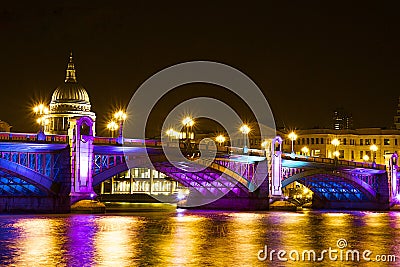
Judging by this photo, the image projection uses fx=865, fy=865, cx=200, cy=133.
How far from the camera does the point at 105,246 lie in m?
42.8

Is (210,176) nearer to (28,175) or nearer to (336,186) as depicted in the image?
(336,186)

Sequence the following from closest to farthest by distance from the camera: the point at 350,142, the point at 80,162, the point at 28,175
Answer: the point at 28,175
the point at 80,162
the point at 350,142

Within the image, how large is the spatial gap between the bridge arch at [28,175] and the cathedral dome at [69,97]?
3010 inches

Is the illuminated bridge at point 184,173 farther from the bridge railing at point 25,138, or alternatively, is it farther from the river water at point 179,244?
the river water at point 179,244

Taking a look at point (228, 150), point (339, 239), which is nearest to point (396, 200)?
point (228, 150)

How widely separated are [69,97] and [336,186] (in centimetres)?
5434

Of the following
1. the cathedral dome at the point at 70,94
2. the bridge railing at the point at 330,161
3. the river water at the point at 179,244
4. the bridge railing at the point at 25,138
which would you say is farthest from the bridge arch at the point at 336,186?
the river water at the point at 179,244

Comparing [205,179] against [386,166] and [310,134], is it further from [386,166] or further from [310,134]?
[310,134]

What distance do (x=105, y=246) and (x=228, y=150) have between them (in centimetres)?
6185

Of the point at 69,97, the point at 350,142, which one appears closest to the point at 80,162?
the point at 69,97

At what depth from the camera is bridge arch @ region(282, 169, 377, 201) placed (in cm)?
12439

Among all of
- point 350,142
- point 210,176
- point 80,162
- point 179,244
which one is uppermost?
point 350,142

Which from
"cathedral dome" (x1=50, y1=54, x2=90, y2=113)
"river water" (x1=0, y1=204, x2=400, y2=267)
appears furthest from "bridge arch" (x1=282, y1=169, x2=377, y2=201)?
"river water" (x1=0, y1=204, x2=400, y2=267)

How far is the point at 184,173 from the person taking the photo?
108 meters
